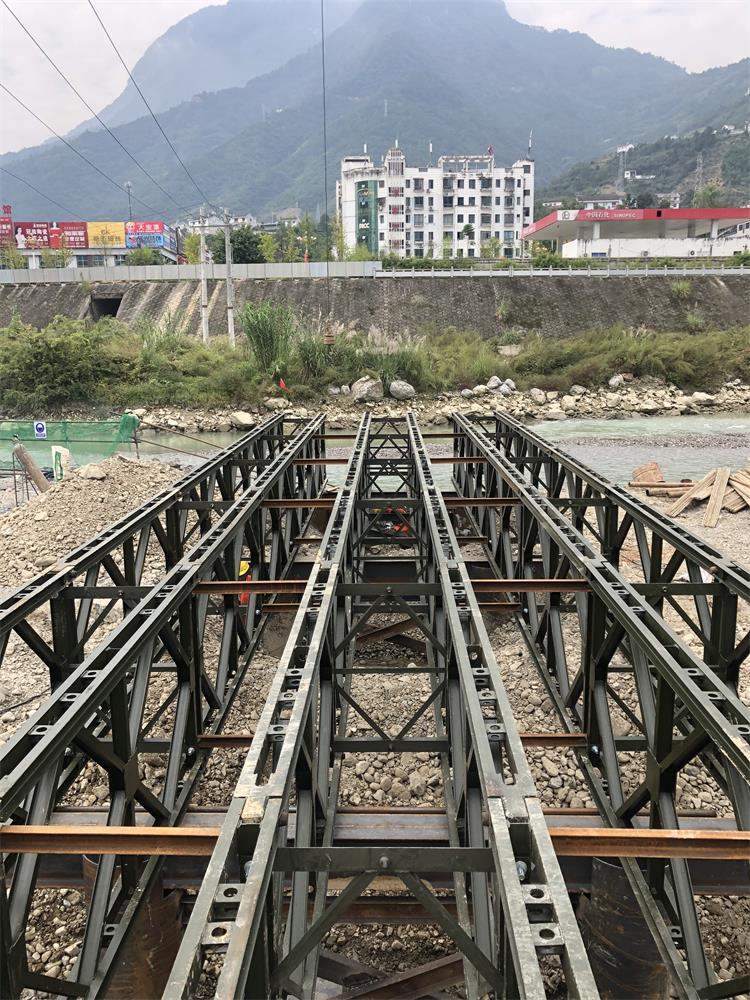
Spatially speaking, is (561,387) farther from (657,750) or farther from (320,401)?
(657,750)

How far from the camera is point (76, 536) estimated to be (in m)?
13.8

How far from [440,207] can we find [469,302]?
2545 inches

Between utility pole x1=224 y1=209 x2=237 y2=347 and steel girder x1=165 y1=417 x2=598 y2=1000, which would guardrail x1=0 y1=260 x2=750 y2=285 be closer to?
utility pole x1=224 y1=209 x2=237 y2=347

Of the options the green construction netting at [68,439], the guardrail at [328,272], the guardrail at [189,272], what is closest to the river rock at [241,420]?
the green construction netting at [68,439]

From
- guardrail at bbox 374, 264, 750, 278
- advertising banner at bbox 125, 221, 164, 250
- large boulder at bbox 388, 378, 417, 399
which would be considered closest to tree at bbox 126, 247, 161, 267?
advertising banner at bbox 125, 221, 164, 250

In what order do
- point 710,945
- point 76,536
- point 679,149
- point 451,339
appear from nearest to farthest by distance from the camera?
1. point 710,945
2. point 76,536
3. point 451,339
4. point 679,149

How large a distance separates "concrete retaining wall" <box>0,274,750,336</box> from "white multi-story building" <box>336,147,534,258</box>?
56.9 meters

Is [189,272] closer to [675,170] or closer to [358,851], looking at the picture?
[358,851]

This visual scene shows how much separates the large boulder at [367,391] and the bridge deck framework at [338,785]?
3099cm

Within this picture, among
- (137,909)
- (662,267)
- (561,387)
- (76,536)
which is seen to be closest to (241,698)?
(137,909)

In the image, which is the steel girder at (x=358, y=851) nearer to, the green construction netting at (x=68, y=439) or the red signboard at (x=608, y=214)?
the green construction netting at (x=68, y=439)

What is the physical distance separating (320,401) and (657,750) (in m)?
35.8

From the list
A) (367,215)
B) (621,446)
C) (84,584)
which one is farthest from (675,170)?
(84,584)

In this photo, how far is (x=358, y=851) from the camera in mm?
3324
